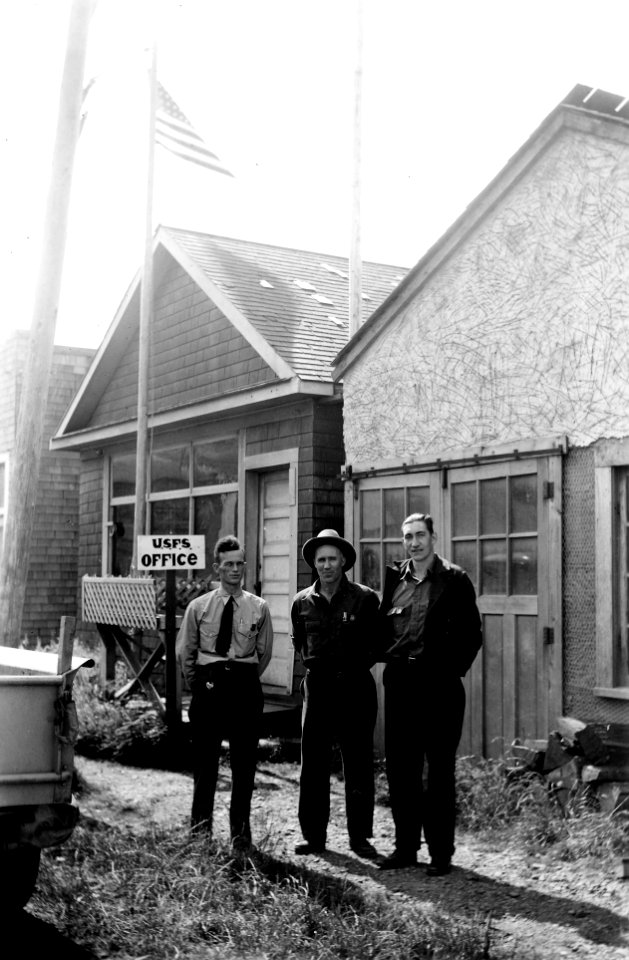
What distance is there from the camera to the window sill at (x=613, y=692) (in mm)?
7481

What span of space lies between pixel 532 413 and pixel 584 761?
2.46 meters

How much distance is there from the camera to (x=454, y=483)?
30.0ft

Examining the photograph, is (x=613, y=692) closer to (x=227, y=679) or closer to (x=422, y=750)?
(x=422, y=750)

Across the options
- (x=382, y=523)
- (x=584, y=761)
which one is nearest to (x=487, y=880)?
(x=584, y=761)

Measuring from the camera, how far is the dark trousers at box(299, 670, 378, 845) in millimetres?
7016

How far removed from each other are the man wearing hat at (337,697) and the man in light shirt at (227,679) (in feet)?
1.07

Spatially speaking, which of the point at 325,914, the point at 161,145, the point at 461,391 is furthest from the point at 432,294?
the point at 161,145

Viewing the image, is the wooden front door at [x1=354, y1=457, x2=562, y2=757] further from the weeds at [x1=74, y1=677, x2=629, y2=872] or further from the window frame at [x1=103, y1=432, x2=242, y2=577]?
the window frame at [x1=103, y1=432, x2=242, y2=577]

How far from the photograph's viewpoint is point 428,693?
261 inches

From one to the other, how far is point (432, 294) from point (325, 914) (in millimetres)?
5273

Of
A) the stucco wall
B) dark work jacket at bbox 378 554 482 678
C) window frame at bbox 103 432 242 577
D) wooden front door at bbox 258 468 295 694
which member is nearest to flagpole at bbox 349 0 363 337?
wooden front door at bbox 258 468 295 694

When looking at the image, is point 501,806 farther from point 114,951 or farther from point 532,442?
point 114,951

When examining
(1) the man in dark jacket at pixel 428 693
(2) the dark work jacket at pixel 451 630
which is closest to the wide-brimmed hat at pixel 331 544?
(1) the man in dark jacket at pixel 428 693

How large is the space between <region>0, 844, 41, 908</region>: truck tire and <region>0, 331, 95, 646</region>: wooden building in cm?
1301
